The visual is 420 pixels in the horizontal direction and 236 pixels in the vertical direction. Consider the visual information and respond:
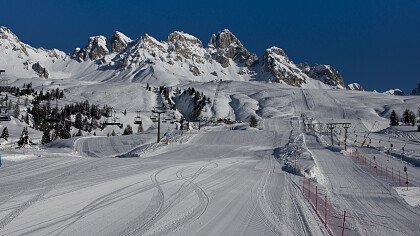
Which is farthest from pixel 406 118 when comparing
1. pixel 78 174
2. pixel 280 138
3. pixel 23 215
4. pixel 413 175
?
pixel 23 215

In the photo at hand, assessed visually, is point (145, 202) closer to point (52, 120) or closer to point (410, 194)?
point (410, 194)

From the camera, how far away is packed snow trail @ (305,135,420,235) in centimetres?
1775

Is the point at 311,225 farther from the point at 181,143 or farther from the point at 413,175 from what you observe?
the point at 181,143

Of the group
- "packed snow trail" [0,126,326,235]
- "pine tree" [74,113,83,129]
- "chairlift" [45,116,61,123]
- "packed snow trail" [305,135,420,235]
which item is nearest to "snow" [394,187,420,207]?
"packed snow trail" [305,135,420,235]

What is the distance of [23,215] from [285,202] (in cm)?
1170

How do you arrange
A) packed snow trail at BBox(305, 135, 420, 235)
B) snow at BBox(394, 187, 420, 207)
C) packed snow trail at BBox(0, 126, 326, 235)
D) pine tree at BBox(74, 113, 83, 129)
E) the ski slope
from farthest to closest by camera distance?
pine tree at BBox(74, 113, 83, 129), snow at BBox(394, 187, 420, 207), packed snow trail at BBox(305, 135, 420, 235), the ski slope, packed snow trail at BBox(0, 126, 326, 235)

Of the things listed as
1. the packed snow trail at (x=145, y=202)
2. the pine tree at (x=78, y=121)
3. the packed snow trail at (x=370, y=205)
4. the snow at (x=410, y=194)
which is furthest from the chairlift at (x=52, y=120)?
the snow at (x=410, y=194)

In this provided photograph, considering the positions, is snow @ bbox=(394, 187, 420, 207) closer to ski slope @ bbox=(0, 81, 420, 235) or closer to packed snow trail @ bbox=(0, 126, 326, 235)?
ski slope @ bbox=(0, 81, 420, 235)

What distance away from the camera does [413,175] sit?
124 ft

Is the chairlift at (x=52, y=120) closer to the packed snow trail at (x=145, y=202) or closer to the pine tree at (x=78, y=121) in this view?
the pine tree at (x=78, y=121)

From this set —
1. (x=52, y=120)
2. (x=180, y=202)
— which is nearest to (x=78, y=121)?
(x=52, y=120)

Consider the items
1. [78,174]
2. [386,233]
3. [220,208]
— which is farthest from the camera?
[78,174]

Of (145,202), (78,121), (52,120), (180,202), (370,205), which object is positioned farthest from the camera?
(78,121)

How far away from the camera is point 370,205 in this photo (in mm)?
23094
